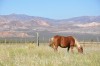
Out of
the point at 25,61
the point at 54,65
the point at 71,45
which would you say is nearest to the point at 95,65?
the point at 54,65

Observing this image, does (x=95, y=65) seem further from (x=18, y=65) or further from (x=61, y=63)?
(x=18, y=65)

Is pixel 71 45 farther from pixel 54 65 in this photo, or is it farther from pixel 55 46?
pixel 54 65

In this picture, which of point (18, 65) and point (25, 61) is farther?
point (25, 61)

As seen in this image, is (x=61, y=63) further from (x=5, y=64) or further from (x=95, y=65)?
(x=5, y=64)

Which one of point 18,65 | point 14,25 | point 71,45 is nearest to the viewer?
point 18,65

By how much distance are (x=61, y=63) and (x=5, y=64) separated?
5.05ft

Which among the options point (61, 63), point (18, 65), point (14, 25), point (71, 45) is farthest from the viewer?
point (14, 25)

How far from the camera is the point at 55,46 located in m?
21.5

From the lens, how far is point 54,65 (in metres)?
9.19

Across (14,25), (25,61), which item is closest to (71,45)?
(25,61)

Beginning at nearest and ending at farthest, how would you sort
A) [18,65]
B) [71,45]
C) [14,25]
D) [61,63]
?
[18,65] < [61,63] < [71,45] < [14,25]

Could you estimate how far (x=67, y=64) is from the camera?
9.73m

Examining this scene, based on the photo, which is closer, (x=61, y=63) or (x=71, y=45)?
(x=61, y=63)

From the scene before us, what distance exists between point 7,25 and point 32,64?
182m
